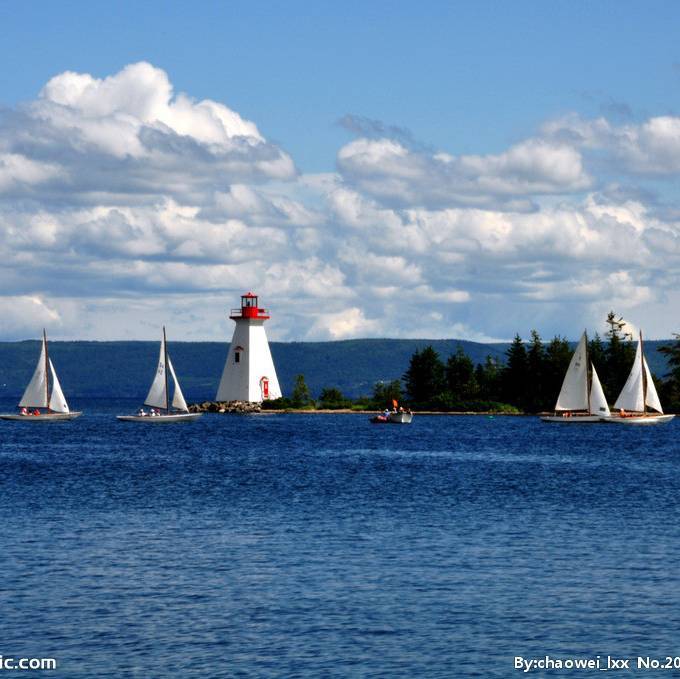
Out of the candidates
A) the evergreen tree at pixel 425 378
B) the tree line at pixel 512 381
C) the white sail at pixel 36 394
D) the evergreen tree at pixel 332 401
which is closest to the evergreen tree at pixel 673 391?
the tree line at pixel 512 381

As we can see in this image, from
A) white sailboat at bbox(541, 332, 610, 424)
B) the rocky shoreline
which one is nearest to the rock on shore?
the rocky shoreline

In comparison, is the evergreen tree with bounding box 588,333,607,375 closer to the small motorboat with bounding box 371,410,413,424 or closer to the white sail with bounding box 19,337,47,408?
the small motorboat with bounding box 371,410,413,424

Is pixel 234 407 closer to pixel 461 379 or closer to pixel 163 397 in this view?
pixel 163 397

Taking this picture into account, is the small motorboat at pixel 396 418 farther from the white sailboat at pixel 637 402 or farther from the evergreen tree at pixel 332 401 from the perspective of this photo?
the evergreen tree at pixel 332 401

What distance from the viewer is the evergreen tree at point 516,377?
165250 millimetres

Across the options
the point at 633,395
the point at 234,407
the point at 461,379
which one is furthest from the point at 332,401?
the point at 633,395

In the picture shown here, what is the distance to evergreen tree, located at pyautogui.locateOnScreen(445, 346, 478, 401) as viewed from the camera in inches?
6786

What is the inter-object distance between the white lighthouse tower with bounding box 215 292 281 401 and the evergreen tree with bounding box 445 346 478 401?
24299mm

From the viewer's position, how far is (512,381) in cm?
17050

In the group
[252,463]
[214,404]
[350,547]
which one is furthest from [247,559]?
[214,404]

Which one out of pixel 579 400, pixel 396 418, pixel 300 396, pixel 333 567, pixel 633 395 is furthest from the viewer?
pixel 300 396

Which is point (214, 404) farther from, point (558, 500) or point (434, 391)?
point (558, 500)

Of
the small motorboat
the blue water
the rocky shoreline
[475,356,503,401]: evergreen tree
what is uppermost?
[475,356,503,401]: evergreen tree

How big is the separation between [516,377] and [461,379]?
878cm
